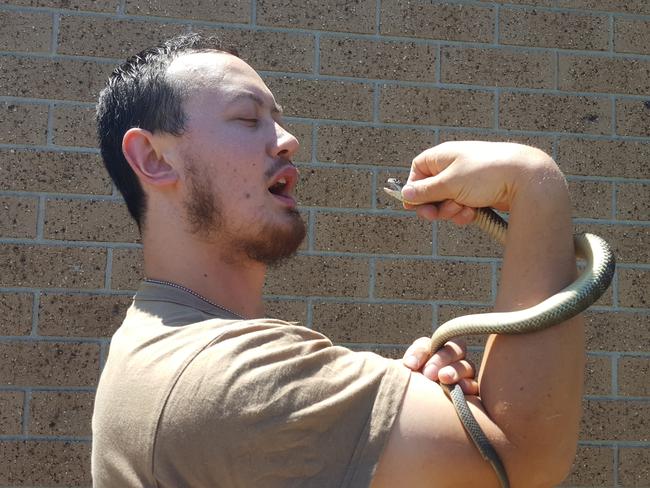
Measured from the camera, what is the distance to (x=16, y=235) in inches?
131

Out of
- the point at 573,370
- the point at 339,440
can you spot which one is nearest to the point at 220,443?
the point at 339,440

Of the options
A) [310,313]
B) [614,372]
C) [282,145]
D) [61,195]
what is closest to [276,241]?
[282,145]

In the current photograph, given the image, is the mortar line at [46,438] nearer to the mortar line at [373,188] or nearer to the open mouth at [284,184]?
the mortar line at [373,188]

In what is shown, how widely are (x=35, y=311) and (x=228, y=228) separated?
1.73 meters

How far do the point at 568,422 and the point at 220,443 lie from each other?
0.66 metres

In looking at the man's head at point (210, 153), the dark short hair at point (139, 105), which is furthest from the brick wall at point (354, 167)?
the man's head at point (210, 153)

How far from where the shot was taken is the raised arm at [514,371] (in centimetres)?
148

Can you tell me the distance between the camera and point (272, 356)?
4.96 feet

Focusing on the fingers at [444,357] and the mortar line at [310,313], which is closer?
the fingers at [444,357]

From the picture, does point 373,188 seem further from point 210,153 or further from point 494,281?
point 210,153

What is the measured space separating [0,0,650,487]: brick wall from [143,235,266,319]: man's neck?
144 cm

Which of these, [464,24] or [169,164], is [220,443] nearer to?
[169,164]

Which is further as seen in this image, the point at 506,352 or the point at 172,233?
the point at 172,233

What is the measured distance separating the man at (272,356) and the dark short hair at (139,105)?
0.01 metres
